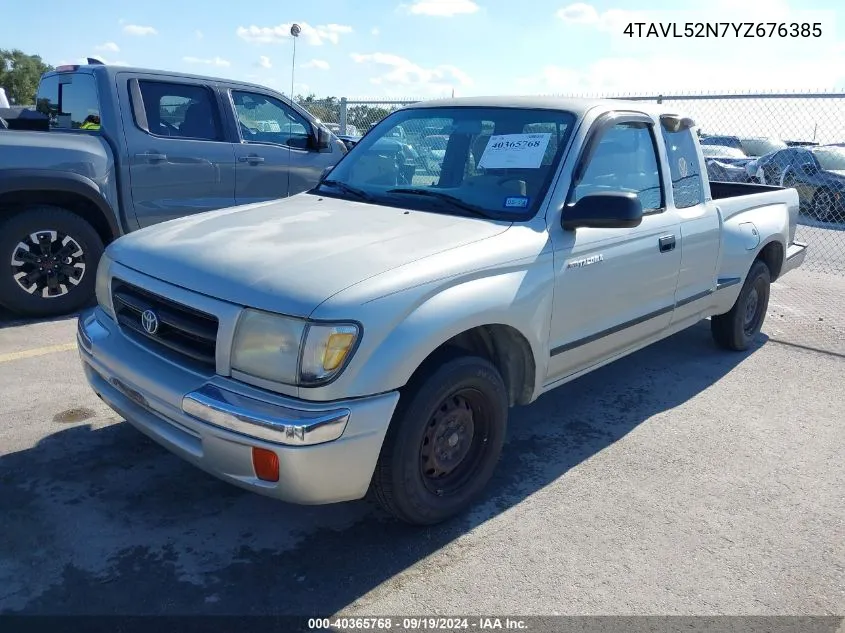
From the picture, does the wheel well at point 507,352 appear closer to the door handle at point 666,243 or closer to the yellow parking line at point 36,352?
the door handle at point 666,243

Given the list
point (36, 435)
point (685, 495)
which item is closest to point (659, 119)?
point (685, 495)

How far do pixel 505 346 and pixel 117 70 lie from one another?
14.8 feet

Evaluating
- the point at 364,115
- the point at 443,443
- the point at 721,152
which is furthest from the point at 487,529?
the point at 721,152

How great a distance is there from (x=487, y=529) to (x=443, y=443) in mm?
434

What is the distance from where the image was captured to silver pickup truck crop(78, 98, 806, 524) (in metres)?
2.53

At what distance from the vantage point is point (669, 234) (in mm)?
4145

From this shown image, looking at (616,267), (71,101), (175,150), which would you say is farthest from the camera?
(71,101)

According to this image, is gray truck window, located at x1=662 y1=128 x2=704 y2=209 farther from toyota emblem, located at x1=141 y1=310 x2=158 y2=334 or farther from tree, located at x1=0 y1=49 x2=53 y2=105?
tree, located at x1=0 y1=49 x2=53 y2=105

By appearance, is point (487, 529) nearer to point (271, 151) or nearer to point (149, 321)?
point (149, 321)

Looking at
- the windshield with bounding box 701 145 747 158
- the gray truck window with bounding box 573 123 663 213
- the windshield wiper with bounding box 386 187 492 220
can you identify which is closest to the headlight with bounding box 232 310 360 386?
the windshield wiper with bounding box 386 187 492 220

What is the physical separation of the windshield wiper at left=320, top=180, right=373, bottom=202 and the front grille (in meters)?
1.34

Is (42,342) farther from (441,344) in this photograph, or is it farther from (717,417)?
(717,417)

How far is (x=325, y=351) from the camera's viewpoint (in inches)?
97.7

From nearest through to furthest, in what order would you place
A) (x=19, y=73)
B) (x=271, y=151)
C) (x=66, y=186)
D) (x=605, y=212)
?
(x=605, y=212)
(x=66, y=186)
(x=271, y=151)
(x=19, y=73)
